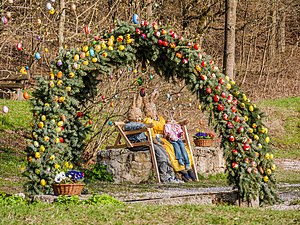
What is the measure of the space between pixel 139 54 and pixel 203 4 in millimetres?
17427

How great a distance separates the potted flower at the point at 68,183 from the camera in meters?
8.73

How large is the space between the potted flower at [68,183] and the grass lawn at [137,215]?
4.19 ft

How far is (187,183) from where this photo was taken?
13.8 meters

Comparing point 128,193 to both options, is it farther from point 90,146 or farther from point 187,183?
point 90,146

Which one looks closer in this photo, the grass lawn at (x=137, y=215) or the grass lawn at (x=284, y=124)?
the grass lawn at (x=137, y=215)

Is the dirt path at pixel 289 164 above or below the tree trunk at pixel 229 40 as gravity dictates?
below

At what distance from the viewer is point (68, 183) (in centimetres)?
879

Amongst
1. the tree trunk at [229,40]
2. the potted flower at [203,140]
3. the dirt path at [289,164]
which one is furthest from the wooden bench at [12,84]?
the dirt path at [289,164]

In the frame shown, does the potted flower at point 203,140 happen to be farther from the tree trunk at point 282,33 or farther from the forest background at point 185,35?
the tree trunk at point 282,33

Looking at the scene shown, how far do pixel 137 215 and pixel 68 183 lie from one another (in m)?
2.12

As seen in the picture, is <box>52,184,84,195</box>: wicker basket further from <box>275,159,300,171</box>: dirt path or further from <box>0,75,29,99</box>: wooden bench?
<box>275,159,300,171</box>: dirt path

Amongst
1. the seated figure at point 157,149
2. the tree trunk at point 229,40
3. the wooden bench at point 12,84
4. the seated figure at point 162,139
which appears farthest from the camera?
the tree trunk at point 229,40

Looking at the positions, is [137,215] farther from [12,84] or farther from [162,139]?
[162,139]

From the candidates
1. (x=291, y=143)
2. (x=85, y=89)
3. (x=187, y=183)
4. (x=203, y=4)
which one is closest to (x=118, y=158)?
(x=187, y=183)
